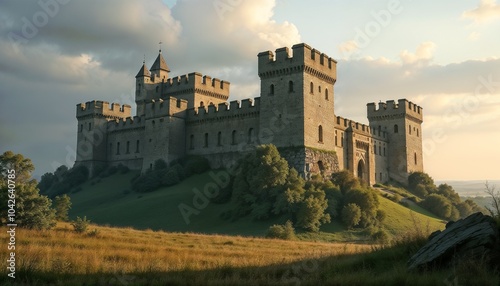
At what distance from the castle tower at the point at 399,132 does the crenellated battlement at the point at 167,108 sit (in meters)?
25.5

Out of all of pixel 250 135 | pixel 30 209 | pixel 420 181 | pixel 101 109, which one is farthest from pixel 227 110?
pixel 30 209

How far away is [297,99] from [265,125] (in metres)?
4.43

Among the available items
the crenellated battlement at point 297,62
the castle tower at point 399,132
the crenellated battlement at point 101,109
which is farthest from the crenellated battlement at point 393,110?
the crenellated battlement at point 101,109

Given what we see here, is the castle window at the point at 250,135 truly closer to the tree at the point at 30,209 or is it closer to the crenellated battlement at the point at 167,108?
the crenellated battlement at the point at 167,108

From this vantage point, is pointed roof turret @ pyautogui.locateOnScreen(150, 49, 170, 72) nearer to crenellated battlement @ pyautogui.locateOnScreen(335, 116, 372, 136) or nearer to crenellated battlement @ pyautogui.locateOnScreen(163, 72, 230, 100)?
crenellated battlement @ pyautogui.locateOnScreen(163, 72, 230, 100)

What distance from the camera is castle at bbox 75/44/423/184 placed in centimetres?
→ 4403

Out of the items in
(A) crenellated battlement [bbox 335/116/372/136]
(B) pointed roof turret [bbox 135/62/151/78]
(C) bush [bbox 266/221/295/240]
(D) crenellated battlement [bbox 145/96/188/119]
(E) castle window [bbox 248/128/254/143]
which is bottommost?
(C) bush [bbox 266/221/295/240]

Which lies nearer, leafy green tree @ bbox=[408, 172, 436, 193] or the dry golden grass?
the dry golden grass

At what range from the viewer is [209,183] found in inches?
1865

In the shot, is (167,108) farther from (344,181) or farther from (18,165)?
(18,165)

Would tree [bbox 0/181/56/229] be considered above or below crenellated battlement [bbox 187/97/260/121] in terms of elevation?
below

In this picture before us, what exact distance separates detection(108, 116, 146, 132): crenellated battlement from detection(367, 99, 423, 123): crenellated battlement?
104ft

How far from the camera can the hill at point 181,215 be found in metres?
35.4

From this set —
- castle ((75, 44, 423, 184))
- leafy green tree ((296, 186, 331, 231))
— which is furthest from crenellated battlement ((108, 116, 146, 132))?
leafy green tree ((296, 186, 331, 231))
